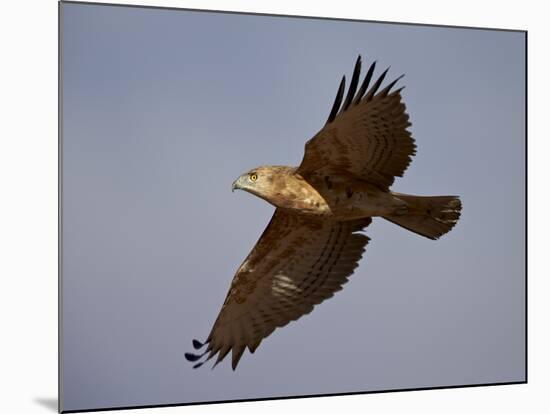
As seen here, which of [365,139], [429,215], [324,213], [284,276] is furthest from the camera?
[284,276]

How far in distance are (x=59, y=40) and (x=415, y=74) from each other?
7.11 feet

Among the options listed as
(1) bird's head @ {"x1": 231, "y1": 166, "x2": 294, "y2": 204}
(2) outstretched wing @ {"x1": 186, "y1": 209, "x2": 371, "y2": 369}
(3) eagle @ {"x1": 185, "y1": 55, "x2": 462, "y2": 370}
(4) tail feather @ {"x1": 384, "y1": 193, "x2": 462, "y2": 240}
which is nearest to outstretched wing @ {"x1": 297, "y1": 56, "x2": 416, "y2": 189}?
(3) eagle @ {"x1": 185, "y1": 55, "x2": 462, "y2": 370}

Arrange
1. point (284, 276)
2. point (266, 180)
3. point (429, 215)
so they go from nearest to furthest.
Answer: point (266, 180) → point (429, 215) → point (284, 276)

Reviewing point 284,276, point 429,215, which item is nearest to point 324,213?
point 284,276

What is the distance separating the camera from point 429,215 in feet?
16.9

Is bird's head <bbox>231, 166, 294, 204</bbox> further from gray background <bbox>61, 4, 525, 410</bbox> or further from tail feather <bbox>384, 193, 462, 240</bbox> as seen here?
tail feather <bbox>384, 193, 462, 240</bbox>

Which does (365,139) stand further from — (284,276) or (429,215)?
(284,276)

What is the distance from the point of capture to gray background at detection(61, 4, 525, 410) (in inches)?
186

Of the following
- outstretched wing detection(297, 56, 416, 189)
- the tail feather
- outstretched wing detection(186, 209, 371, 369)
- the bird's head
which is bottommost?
outstretched wing detection(186, 209, 371, 369)

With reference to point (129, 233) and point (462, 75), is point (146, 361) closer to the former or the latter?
point (129, 233)

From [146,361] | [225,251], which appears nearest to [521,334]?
[225,251]

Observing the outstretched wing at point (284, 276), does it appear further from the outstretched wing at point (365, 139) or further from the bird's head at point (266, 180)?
the outstretched wing at point (365, 139)

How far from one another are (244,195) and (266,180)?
0.22 meters

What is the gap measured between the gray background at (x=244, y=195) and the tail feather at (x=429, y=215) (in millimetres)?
188
